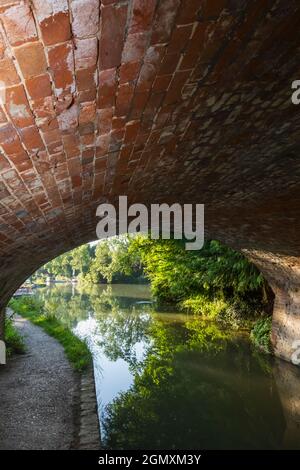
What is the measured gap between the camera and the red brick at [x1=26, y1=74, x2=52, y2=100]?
160cm

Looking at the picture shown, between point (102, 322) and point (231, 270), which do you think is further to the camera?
point (102, 322)

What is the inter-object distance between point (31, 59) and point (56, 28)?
6.6 inches

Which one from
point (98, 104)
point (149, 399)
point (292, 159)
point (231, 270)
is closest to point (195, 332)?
point (231, 270)

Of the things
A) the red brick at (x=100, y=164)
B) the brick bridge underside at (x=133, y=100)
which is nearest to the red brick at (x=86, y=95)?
the brick bridge underside at (x=133, y=100)

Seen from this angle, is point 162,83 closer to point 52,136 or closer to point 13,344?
point 52,136

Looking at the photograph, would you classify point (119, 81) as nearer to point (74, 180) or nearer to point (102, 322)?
point (74, 180)

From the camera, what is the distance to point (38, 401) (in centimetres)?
718

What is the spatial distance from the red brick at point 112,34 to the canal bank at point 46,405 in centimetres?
522

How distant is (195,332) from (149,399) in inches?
261

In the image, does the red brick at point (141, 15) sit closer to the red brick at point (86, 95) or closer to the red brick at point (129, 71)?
the red brick at point (129, 71)

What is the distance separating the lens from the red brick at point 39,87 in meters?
1.60

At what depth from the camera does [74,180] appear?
299cm

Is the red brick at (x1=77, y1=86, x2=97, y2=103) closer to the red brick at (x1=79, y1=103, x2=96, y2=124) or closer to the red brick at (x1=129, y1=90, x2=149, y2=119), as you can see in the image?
the red brick at (x1=79, y1=103, x2=96, y2=124)

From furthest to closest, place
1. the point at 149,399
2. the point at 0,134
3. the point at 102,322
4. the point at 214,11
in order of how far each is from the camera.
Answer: the point at 102,322 → the point at 149,399 → the point at 0,134 → the point at 214,11
